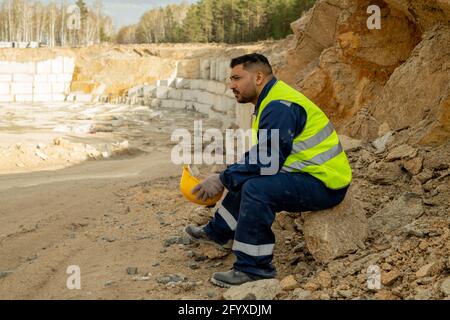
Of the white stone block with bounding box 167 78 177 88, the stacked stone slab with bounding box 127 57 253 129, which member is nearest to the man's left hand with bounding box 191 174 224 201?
the stacked stone slab with bounding box 127 57 253 129

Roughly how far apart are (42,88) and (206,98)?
38.9 feet

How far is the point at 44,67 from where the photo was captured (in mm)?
34250

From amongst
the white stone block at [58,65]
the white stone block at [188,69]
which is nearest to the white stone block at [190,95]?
the white stone block at [188,69]

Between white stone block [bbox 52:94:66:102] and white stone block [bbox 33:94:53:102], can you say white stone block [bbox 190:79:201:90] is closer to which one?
white stone block [bbox 52:94:66:102]

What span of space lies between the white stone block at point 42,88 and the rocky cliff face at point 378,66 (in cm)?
2716

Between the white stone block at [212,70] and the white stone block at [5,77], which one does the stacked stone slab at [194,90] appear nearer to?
the white stone block at [212,70]

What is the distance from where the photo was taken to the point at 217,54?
3397 cm

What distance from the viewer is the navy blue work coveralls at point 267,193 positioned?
3.29m

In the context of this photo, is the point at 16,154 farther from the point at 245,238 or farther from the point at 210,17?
the point at 210,17

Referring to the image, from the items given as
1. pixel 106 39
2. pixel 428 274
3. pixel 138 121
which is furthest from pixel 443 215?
pixel 106 39

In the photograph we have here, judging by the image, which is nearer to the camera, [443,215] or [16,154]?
[443,215]

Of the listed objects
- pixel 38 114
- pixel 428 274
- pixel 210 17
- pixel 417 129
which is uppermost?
pixel 210 17

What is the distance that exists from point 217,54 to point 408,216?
1225 inches

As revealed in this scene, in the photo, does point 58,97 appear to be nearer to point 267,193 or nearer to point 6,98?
point 6,98
